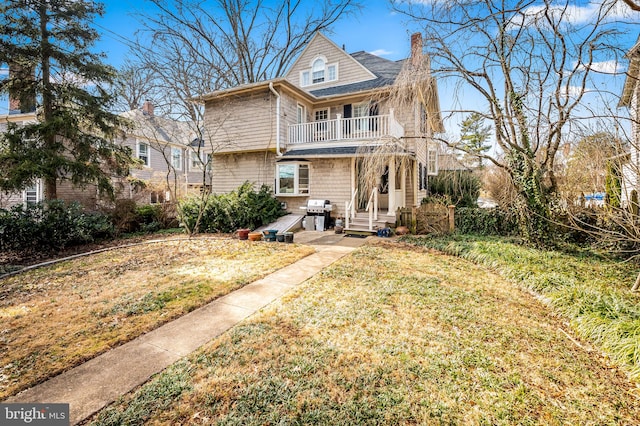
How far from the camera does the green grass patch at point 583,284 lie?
3.13m

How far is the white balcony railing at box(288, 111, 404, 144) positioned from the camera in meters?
11.1

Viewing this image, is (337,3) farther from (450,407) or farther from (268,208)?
(450,407)

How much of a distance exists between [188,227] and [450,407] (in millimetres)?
10800

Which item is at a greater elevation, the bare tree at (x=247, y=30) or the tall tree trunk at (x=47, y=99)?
the bare tree at (x=247, y=30)

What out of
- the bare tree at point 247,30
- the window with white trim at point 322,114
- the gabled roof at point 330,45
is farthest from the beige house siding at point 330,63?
the bare tree at point 247,30

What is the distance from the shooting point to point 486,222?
989 cm

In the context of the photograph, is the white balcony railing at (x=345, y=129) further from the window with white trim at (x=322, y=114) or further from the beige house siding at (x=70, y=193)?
the beige house siding at (x=70, y=193)

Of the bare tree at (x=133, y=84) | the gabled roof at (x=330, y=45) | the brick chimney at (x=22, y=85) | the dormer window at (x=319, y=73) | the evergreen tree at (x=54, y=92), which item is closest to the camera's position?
the evergreen tree at (x=54, y=92)

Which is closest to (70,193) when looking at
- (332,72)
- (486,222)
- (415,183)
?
(332,72)

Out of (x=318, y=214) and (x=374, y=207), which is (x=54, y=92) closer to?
(x=318, y=214)

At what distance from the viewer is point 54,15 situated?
9805mm

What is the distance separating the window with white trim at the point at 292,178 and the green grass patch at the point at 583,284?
6498mm

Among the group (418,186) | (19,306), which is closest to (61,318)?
(19,306)

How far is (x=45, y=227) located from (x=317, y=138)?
33.2 ft
